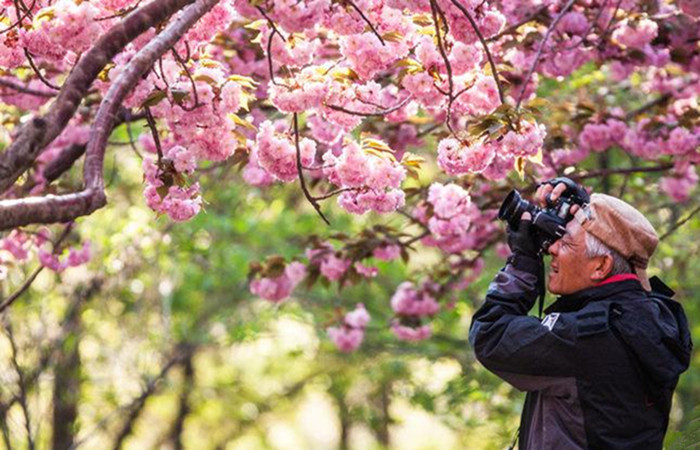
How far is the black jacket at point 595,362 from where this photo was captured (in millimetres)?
2920

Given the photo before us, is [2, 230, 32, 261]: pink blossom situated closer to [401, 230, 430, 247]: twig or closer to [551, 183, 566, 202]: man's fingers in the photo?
[401, 230, 430, 247]: twig

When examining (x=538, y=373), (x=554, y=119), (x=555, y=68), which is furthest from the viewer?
(x=554, y=119)

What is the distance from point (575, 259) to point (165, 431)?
1647 cm

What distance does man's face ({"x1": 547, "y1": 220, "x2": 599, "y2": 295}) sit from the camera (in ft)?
10.1

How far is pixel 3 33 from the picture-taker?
147 inches

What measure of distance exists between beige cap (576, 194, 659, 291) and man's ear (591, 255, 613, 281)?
0.04 meters

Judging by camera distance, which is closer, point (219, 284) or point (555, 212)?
point (555, 212)

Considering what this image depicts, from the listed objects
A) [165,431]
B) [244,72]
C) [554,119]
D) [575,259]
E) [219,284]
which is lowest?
[165,431]

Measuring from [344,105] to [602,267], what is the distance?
118 cm

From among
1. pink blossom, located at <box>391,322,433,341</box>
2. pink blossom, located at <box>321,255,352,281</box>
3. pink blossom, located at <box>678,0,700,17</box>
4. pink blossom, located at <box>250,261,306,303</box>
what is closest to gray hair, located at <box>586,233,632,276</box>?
pink blossom, located at <box>678,0,700,17</box>

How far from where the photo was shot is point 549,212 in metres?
3.12

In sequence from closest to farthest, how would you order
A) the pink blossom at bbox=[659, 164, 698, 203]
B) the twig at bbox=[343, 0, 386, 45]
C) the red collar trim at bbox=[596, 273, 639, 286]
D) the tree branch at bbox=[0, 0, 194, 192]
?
the tree branch at bbox=[0, 0, 194, 192] → the red collar trim at bbox=[596, 273, 639, 286] → the twig at bbox=[343, 0, 386, 45] → the pink blossom at bbox=[659, 164, 698, 203]

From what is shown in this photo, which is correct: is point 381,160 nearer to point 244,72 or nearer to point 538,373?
point 538,373

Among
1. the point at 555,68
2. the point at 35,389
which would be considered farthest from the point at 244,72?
the point at 35,389
